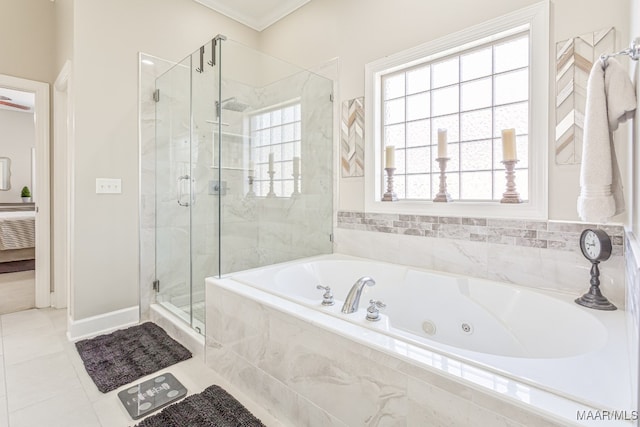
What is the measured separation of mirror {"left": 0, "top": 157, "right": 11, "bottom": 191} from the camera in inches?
220

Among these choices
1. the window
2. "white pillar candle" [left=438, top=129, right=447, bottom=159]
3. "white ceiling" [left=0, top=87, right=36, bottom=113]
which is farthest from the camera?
"white ceiling" [left=0, top=87, right=36, bottom=113]

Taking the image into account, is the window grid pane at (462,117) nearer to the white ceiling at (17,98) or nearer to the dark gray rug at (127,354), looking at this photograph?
the dark gray rug at (127,354)

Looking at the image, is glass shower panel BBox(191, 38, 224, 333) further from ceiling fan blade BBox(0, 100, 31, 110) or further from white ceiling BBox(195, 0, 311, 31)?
ceiling fan blade BBox(0, 100, 31, 110)

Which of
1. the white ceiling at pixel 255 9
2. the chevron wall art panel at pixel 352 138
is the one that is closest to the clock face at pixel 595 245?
the chevron wall art panel at pixel 352 138

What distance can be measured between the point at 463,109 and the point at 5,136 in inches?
294

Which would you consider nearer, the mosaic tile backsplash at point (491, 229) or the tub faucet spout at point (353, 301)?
the tub faucet spout at point (353, 301)

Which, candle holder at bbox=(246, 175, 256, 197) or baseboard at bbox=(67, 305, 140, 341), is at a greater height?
candle holder at bbox=(246, 175, 256, 197)

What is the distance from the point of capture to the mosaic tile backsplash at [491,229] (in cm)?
158

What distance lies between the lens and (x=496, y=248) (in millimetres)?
1828

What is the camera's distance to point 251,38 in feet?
11.3

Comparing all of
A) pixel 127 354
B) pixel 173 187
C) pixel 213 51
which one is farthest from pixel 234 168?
pixel 127 354

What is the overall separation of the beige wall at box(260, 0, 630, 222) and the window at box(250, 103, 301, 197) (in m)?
0.48

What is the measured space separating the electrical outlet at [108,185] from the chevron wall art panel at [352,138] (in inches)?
71.3

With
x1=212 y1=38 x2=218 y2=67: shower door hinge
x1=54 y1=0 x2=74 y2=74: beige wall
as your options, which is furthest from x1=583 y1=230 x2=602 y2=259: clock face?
x1=54 y1=0 x2=74 y2=74: beige wall
